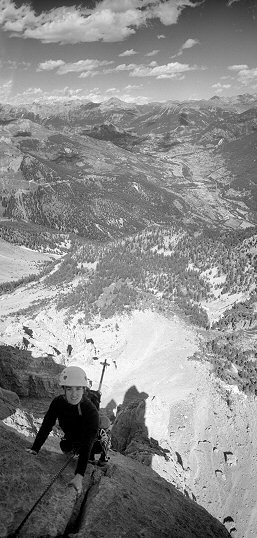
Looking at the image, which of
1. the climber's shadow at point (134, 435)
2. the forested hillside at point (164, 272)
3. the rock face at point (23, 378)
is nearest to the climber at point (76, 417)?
the climber's shadow at point (134, 435)

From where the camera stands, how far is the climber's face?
7672mm

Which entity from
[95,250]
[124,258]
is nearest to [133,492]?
[124,258]

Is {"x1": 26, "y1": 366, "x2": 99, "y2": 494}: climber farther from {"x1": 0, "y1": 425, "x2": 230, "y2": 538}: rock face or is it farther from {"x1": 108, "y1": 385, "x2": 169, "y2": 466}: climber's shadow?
{"x1": 108, "y1": 385, "x2": 169, "y2": 466}: climber's shadow

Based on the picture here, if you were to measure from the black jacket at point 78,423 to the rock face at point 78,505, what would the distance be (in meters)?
0.61

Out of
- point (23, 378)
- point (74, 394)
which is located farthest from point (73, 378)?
point (23, 378)

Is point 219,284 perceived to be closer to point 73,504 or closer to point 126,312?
point 126,312

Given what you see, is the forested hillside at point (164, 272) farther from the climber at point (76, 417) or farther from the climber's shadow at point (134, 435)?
the climber at point (76, 417)

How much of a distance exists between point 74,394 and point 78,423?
90cm

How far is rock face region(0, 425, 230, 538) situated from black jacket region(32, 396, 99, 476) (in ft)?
2.00

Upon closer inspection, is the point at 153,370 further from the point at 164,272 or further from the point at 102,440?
the point at 102,440

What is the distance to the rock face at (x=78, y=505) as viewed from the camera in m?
7.05

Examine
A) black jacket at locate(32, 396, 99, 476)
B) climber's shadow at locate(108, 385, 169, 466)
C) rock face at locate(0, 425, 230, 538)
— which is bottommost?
climber's shadow at locate(108, 385, 169, 466)

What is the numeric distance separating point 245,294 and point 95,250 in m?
26.9

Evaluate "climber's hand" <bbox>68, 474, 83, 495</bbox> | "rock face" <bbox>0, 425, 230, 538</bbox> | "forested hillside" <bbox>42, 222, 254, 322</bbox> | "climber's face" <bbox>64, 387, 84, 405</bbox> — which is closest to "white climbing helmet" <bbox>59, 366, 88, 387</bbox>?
"climber's face" <bbox>64, 387, 84, 405</bbox>
